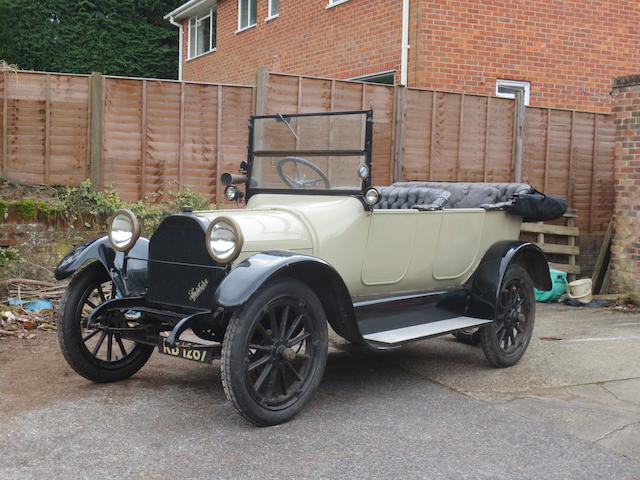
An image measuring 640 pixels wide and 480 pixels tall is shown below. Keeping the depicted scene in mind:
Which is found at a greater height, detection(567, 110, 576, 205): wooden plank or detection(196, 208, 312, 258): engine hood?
detection(567, 110, 576, 205): wooden plank

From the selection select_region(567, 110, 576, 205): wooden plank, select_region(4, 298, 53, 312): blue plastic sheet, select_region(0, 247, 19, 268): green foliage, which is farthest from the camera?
select_region(567, 110, 576, 205): wooden plank

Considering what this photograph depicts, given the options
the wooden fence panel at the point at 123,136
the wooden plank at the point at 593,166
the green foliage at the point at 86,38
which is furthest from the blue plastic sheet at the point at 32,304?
the green foliage at the point at 86,38

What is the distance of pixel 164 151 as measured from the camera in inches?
315

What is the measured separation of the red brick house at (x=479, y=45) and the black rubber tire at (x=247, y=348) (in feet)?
25.2

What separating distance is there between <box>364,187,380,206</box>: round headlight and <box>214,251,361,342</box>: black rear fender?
643mm

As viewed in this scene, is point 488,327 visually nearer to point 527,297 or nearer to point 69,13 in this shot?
point 527,297

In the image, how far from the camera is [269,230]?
14.9ft

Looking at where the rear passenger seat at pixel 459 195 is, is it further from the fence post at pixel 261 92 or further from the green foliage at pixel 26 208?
the green foliage at pixel 26 208

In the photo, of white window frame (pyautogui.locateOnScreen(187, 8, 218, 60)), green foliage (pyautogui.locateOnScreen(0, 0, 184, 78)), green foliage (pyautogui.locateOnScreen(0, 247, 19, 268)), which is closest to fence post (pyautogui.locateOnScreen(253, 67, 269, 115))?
green foliage (pyautogui.locateOnScreen(0, 247, 19, 268))

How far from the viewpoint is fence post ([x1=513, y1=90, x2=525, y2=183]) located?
9906 millimetres

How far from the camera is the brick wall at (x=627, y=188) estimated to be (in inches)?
349

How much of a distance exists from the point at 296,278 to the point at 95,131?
4121mm

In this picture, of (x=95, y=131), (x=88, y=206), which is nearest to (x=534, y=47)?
(x=95, y=131)

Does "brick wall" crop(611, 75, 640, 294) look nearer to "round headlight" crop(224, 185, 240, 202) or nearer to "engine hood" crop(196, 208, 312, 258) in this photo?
"round headlight" crop(224, 185, 240, 202)
